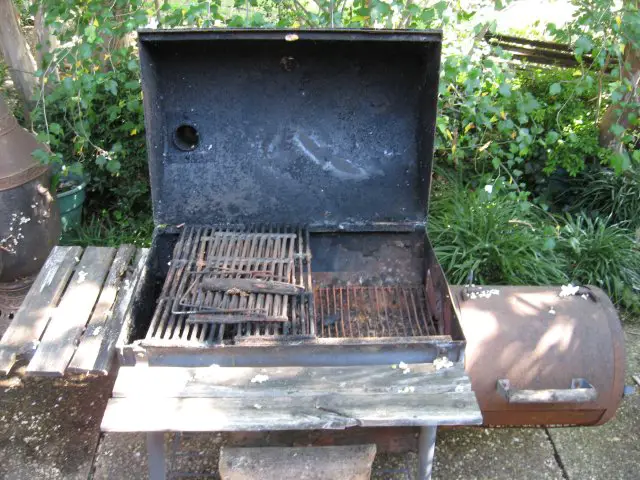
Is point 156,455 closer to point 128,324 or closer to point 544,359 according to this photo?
point 128,324

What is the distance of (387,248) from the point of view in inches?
125

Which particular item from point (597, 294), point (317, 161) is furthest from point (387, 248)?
point (597, 294)

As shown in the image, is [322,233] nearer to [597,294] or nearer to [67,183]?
[597,294]

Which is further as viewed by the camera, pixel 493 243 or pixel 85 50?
pixel 493 243

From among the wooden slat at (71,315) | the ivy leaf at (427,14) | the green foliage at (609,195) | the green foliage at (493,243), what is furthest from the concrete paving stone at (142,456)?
the green foliage at (609,195)

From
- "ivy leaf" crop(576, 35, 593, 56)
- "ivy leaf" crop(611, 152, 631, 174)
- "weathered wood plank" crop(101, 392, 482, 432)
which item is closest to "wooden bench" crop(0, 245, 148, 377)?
"weathered wood plank" crop(101, 392, 482, 432)

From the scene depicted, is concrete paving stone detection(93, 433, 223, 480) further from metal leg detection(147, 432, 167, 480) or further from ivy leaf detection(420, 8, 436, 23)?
ivy leaf detection(420, 8, 436, 23)

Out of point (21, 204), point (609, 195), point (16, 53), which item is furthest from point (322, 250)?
point (16, 53)

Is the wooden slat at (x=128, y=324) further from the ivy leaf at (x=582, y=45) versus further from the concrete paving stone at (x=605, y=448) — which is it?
the ivy leaf at (x=582, y=45)

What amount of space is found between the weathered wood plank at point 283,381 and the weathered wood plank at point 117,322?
34 cm

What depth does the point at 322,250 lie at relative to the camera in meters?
A: 3.19

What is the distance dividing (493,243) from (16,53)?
4269 mm

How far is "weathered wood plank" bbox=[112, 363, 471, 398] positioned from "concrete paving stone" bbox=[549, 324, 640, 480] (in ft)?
4.06

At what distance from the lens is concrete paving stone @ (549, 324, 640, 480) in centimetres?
279
